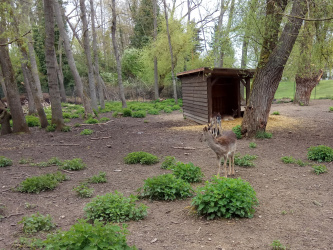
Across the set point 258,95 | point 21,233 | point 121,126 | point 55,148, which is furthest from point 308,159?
point 121,126

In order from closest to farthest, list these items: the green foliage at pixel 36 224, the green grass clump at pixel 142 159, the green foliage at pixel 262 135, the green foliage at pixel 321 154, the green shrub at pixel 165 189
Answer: the green foliage at pixel 36 224 → the green shrub at pixel 165 189 → the green foliage at pixel 321 154 → the green grass clump at pixel 142 159 → the green foliage at pixel 262 135

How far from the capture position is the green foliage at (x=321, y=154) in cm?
695

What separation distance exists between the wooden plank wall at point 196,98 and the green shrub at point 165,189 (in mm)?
8783

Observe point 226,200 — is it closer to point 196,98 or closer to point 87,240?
point 87,240

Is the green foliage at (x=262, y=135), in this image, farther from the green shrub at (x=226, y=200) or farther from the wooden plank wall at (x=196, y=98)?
the green shrub at (x=226, y=200)

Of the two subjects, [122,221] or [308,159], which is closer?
[122,221]

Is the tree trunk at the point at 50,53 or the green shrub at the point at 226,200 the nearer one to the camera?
the green shrub at the point at 226,200

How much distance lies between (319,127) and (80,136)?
32.6 ft

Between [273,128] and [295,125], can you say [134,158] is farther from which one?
[295,125]

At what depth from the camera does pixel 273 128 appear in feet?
38.0

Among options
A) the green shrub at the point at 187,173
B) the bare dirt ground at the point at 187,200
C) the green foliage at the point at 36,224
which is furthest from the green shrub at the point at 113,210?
the green shrub at the point at 187,173

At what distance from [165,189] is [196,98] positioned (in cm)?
1041

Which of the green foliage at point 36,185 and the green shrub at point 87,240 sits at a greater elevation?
the green shrub at point 87,240

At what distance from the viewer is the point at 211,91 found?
565 inches
